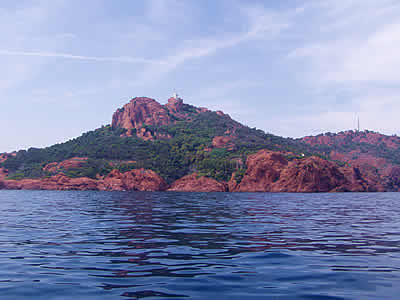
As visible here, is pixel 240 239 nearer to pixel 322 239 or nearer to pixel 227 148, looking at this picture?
pixel 322 239

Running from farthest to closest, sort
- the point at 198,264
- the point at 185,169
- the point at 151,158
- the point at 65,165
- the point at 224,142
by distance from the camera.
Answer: the point at 224,142, the point at 151,158, the point at 185,169, the point at 65,165, the point at 198,264

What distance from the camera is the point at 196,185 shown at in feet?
455

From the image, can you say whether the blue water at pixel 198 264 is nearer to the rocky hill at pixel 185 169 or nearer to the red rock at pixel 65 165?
the rocky hill at pixel 185 169

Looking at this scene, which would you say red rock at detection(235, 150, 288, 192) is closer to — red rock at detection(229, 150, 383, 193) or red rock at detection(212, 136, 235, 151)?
red rock at detection(229, 150, 383, 193)

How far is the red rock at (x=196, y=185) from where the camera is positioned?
442ft

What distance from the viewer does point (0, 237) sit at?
18781 millimetres

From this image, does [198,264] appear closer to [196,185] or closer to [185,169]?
[196,185]

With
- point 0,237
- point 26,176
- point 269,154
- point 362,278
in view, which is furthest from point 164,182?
point 362,278

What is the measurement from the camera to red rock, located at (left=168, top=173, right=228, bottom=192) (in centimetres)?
13475

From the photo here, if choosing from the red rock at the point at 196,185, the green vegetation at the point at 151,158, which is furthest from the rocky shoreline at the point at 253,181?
the green vegetation at the point at 151,158

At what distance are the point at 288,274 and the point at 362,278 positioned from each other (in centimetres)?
223

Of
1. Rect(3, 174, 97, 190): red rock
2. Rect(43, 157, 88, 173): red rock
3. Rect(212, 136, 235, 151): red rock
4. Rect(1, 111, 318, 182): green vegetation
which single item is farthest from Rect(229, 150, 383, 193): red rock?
Rect(43, 157, 88, 173): red rock

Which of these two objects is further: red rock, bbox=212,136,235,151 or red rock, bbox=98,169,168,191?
red rock, bbox=212,136,235,151

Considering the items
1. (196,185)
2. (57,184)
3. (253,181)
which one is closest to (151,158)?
(196,185)
